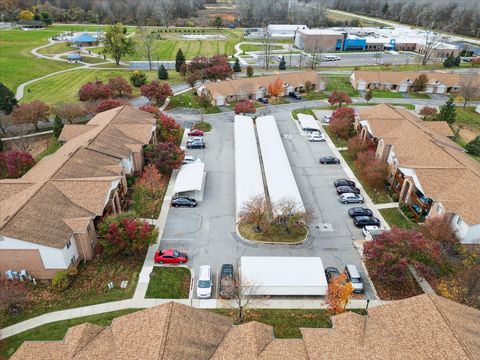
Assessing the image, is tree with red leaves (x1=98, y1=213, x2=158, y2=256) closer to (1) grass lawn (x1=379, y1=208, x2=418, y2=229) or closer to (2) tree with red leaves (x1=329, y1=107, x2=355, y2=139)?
(1) grass lawn (x1=379, y1=208, x2=418, y2=229)

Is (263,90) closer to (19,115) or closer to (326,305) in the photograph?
(19,115)

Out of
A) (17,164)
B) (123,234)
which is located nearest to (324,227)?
(123,234)

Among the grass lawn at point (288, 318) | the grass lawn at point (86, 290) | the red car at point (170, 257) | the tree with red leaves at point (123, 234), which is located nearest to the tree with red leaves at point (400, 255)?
the grass lawn at point (288, 318)

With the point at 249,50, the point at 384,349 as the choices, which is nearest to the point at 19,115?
the point at 384,349

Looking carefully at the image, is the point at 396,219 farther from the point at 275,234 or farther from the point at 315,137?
the point at 315,137

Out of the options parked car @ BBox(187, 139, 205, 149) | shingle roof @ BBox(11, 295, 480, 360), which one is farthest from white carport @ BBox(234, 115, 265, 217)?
shingle roof @ BBox(11, 295, 480, 360)

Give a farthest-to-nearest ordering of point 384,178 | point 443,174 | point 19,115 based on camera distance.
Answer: point 19,115
point 384,178
point 443,174
